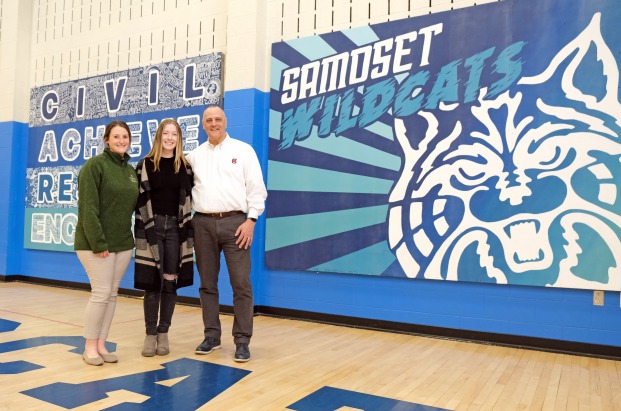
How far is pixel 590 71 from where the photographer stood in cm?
304

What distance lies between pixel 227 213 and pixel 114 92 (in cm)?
331

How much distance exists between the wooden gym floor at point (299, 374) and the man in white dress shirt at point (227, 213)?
320 mm

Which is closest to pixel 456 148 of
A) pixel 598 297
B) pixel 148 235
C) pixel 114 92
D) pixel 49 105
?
pixel 598 297

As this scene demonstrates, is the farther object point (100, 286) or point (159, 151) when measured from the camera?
point (159, 151)

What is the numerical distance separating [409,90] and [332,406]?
8.08ft

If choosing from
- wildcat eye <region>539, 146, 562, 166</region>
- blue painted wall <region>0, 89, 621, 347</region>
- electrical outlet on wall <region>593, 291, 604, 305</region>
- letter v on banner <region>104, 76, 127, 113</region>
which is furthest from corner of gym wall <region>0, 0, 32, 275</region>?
electrical outlet on wall <region>593, 291, 604, 305</region>

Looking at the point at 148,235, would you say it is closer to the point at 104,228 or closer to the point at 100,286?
the point at 104,228

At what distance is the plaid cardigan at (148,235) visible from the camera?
8.60 ft

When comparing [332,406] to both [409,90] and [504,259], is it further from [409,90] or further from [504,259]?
[409,90]

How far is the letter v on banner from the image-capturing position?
5.14 m

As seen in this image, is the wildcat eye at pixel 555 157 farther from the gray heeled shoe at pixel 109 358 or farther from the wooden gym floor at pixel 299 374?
the gray heeled shoe at pixel 109 358

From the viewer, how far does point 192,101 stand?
4578 mm

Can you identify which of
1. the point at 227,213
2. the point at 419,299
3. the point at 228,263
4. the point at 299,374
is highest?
the point at 227,213

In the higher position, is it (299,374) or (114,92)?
(114,92)
